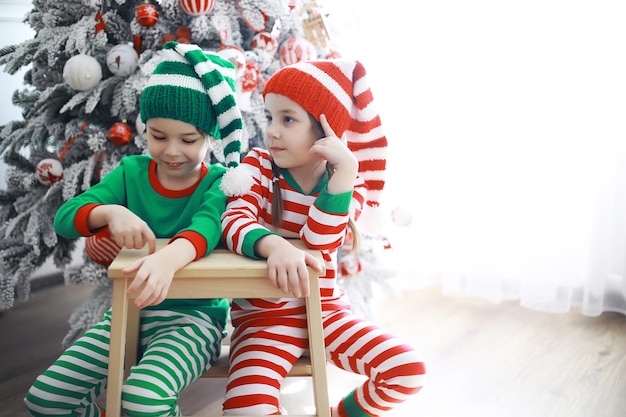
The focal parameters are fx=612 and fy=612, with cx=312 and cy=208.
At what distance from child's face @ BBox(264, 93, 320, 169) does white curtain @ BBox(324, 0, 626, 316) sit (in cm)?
60

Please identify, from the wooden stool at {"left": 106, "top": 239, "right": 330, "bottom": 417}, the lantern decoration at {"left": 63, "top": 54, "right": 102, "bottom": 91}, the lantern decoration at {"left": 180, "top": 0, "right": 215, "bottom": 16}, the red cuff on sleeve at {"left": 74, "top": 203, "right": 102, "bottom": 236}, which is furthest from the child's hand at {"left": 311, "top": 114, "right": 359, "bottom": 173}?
the lantern decoration at {"left": 63, "top": 54, "right": 102, "bottom": 91}

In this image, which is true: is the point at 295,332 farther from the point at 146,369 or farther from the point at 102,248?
the point at 102,248

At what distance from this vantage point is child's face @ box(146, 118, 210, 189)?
1.04 metres

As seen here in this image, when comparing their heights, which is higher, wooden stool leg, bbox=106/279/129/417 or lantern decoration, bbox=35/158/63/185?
lantern decoration, bbox=35/158/63/185

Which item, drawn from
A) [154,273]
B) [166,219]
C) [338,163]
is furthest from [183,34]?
[154,273]

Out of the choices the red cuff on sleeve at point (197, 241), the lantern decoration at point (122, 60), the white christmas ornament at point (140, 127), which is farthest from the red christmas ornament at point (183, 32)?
the red cuff on sleeve at point (197, 241)

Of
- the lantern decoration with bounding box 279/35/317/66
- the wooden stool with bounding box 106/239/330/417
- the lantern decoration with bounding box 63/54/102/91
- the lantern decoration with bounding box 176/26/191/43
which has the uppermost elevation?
the lantern decoration with bounding box 176/26/191/43

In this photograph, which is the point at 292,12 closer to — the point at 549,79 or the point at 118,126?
the point at 118,126

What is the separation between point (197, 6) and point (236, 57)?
0.46 feet

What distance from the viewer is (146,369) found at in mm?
937

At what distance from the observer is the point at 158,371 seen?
936 mm

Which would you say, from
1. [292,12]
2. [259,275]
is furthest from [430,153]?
[259,275]

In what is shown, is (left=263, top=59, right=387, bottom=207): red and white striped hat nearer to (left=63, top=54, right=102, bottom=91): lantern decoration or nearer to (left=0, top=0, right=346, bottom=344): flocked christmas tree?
(left=0, top=0, right=346, bottom=344): flocked christmas tree

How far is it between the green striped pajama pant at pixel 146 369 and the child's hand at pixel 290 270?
0.23m
